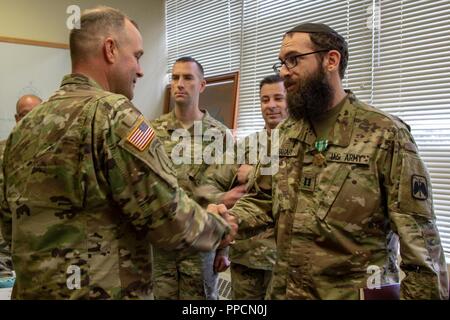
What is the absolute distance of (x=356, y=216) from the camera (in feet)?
5.53

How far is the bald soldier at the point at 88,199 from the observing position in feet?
4.29

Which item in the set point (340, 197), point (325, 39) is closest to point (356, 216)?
point (340, 197)

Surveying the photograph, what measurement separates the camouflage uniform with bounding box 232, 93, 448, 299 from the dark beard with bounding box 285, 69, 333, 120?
3.1 inches

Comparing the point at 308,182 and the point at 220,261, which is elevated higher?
the point at 308,182

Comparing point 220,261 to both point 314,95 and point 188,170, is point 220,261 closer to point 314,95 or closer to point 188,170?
point 188,170

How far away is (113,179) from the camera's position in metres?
1.31

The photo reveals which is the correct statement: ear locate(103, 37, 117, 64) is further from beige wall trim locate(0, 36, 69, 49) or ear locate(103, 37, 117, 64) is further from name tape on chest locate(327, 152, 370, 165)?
beige wall trim locate(0, 36, 69, 49)

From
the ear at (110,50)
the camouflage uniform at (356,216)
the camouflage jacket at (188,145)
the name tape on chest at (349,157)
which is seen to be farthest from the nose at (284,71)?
the camouflage jacket at (188,145)

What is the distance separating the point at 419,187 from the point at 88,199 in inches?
41.4

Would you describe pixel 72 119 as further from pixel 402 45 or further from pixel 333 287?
pixel 402 45

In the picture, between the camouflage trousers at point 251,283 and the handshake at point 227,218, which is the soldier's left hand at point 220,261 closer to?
the camouflage trousers at point 251,283

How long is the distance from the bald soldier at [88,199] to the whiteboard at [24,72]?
2790mm

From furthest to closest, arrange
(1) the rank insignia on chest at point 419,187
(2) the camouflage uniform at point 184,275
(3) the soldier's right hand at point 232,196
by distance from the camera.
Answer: (2) the camouflage uniform at point 184,275 < (3) the soldier's right hand at point 232,196 < (1) the rank insignia on chest at point 419,187

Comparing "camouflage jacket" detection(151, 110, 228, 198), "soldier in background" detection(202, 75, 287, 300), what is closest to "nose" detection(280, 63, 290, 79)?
"soldier in background" detection(202, 75, 287, 300)
